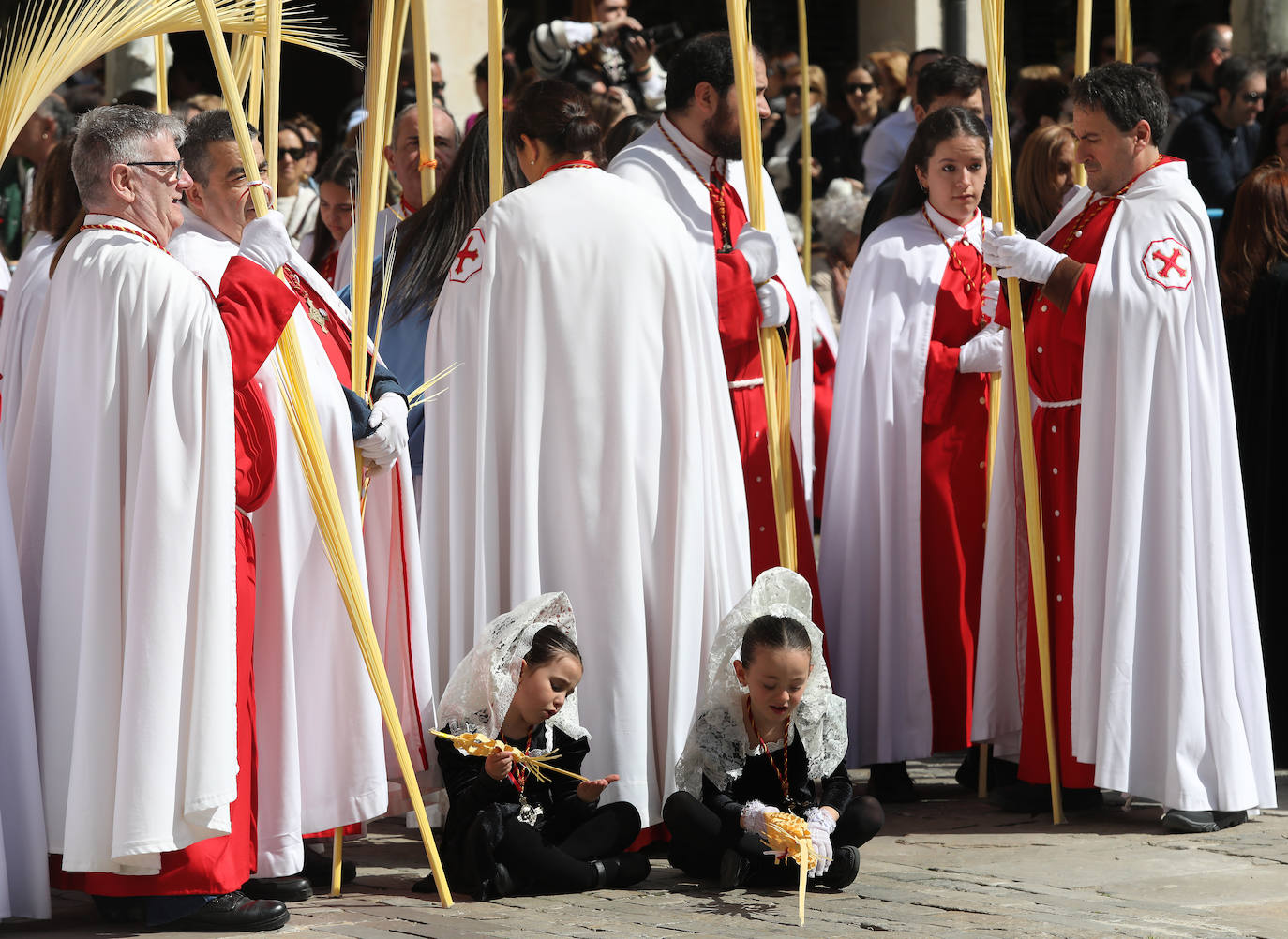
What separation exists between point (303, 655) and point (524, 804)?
67 cm

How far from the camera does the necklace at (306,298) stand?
5.19 metres

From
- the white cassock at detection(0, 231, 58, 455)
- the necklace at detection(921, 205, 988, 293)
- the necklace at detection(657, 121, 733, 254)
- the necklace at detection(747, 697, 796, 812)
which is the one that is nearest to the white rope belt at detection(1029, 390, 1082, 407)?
the necklace at detection(921, 205, 988, 293)

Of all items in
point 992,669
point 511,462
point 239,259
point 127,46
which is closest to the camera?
point 239,259

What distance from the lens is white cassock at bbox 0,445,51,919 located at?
4422mm

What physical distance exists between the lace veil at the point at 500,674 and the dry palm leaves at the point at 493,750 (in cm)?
7

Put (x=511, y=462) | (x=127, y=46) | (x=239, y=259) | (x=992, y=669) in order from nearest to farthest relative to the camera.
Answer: (x=239, y=259), (x=511, y=462), (x=992, y=669), (x=127, y=46)

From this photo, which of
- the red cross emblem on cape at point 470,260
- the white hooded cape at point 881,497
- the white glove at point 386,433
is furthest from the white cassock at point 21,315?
the white hooded cape at point 881,497

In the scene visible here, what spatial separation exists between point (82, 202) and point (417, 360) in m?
1.74

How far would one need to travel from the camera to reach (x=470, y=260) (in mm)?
5391

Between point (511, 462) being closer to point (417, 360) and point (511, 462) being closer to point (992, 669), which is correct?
point (417, 360)

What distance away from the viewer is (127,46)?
10.0 m

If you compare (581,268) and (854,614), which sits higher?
(581,268)

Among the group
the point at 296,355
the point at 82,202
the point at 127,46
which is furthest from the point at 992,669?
the point at 127,46

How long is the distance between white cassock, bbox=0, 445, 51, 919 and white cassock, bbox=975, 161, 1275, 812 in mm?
2881
